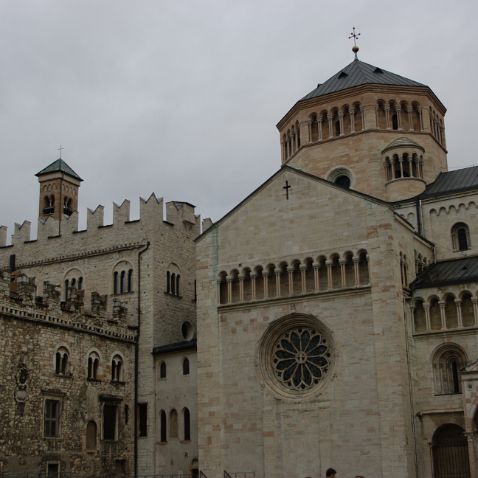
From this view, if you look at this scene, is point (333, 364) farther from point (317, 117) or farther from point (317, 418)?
point (317, 117)

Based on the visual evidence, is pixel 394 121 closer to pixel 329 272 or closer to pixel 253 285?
pixel 329 272

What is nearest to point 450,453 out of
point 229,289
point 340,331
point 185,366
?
point 340,331

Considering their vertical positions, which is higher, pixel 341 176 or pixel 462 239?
pixel 341 176

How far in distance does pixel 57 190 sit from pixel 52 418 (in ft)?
67.6

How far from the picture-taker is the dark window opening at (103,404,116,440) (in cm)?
4166

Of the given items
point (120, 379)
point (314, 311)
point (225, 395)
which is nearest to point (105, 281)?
point (120, 379)

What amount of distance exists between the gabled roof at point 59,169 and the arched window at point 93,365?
17875 millimetres

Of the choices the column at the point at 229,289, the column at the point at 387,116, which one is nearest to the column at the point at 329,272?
the column at the point at 229,289

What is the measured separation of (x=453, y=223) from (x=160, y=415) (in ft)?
63.9

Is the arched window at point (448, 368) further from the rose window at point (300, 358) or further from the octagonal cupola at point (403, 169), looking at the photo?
the octagonal cupola at point (403, 169)

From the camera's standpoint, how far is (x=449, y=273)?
37.8 m

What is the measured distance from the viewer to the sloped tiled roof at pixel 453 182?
42.2 m

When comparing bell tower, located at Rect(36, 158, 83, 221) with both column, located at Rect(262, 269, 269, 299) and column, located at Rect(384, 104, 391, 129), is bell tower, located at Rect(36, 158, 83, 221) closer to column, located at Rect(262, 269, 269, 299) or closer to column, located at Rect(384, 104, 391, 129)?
column, located at Rect(262, 269, 269, 299)

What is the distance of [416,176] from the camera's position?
44.0 metres
